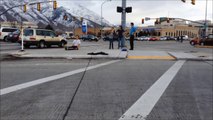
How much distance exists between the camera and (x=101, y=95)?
7512 mm

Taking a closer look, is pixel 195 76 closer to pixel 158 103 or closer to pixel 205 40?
pixel 158 103

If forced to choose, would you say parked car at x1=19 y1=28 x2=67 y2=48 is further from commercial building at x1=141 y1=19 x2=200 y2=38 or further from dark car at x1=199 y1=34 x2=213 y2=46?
commercial building at x1=141 y1=19 x2=200 y2=38

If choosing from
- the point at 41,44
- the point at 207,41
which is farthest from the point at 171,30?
the point at 41,44

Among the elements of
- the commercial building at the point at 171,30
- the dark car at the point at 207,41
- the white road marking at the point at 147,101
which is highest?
the commercial building at the point at 171,30

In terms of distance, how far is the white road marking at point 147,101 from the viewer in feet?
19.3

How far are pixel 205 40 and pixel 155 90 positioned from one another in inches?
1531

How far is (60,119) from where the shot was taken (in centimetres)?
564

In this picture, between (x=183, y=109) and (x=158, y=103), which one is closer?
(x=183, y=109)

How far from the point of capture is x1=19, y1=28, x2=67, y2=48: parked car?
26734 millimetres

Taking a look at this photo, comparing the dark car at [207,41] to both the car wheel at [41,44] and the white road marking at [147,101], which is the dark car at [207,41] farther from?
the white road marking at [147,101]

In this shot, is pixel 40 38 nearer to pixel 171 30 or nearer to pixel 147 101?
pixel 147 101

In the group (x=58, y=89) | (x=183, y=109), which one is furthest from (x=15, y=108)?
(x=183, y=109)

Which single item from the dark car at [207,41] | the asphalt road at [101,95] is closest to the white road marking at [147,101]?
the asphalt road at [101,95]

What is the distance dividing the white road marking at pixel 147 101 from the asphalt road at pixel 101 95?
A: 2 cm
